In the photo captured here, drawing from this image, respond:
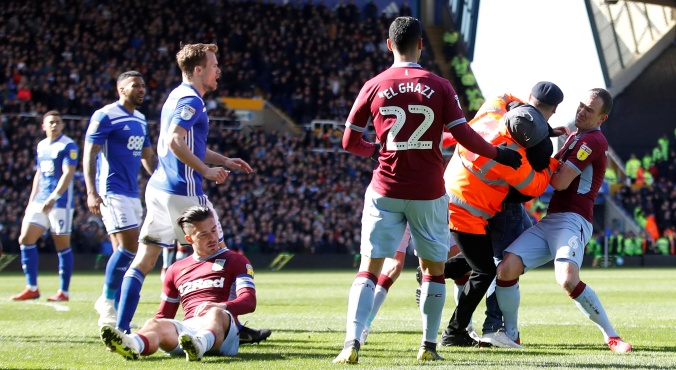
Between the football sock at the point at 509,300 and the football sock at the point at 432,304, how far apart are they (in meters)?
0.99

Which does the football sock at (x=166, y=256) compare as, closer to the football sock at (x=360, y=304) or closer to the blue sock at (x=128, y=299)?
the blue sock at (x=128, y=299)

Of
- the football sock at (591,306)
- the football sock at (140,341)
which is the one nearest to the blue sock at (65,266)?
the football sock at (140,341)

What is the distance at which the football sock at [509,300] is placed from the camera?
7.48m

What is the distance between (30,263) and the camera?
12.9 metres

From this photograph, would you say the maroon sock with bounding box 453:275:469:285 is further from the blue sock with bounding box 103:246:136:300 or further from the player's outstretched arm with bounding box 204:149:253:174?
the blue sock with bounding box 103:246:136:300

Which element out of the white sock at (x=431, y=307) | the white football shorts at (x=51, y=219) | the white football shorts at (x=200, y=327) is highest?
the white sock at (x=431, y=307)

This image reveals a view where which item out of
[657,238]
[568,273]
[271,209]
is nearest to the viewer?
[568,273]

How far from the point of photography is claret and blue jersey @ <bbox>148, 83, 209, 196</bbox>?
282 inches

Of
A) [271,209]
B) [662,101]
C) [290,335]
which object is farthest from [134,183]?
[662,101]

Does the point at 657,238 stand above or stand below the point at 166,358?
below

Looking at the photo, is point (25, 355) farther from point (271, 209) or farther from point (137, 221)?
point (271, 209)

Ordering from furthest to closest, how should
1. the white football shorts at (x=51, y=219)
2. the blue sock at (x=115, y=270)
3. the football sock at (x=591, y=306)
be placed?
the white football shorts at (x=51, y=219) → the blue sock at (x=115, y=270) → the football sock at (x=591, y=306)

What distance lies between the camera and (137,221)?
866 centimetres

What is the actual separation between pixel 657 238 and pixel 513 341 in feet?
91.9
